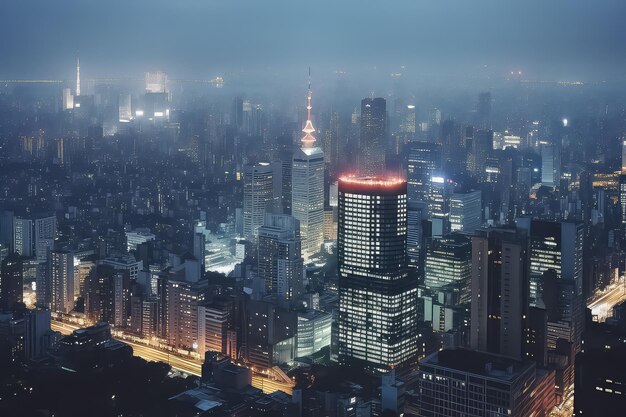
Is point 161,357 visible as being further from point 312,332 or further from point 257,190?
point 257,190

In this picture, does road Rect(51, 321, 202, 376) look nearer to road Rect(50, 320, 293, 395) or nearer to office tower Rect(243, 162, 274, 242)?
road Rect(50, 320, 293, 395)

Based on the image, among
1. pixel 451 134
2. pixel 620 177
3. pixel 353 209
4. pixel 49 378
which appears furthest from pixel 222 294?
pixel 620 177

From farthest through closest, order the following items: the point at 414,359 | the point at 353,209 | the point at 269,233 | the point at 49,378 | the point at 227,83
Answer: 1. the point at 269,233
2. the point at 227,83
3. the point at 353,209
4. the point at 414,359
5. the point at 49,378

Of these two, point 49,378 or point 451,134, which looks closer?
point 49,378

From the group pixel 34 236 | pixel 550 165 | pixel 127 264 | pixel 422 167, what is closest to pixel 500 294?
pixel 550 165

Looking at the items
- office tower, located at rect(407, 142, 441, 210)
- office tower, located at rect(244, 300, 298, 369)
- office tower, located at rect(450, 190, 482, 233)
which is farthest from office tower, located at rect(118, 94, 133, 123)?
office tower, located at rect(450, 190, 482, 233)

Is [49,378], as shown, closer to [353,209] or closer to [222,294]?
[222,294]
